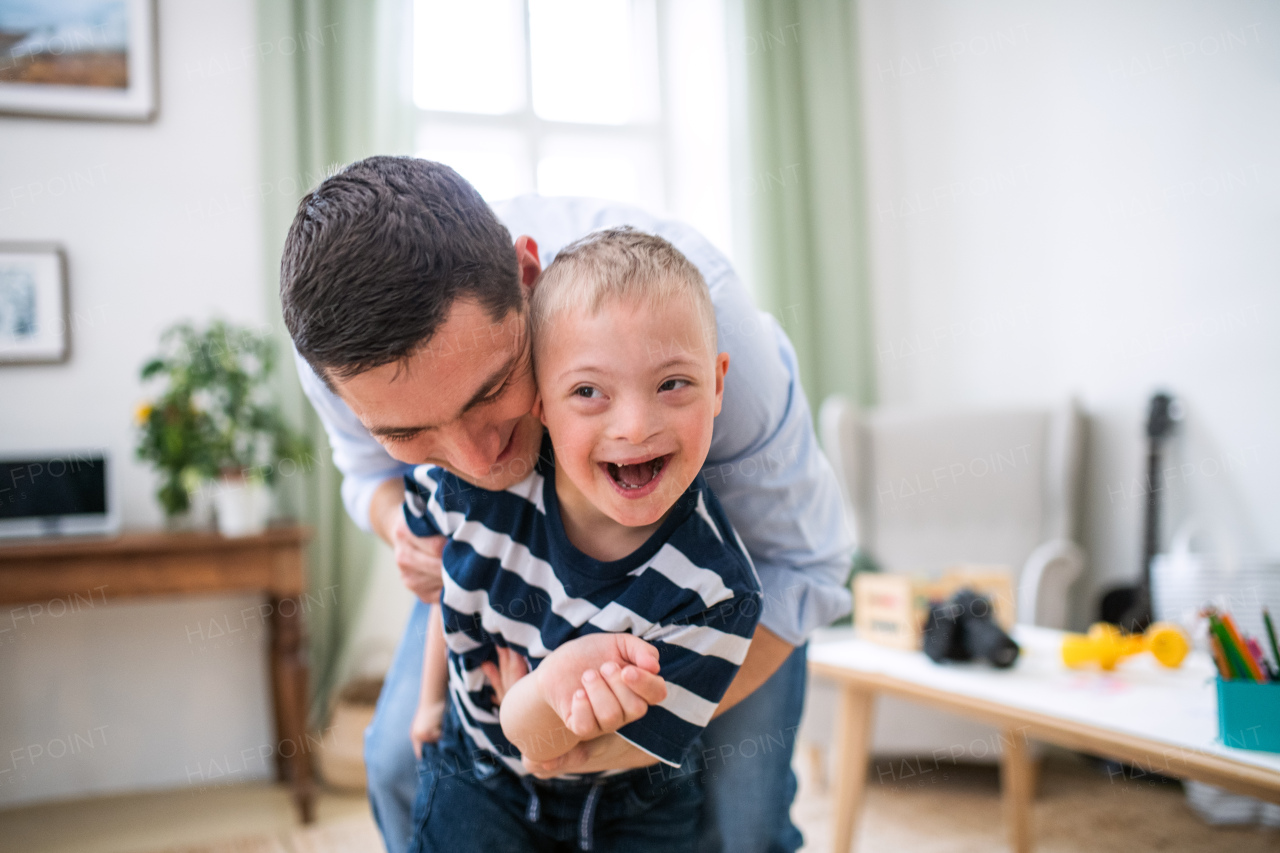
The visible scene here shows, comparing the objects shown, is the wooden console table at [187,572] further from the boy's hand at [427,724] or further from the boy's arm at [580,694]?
the boy's arm at [580,694]

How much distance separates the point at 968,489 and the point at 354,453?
7.38 feet

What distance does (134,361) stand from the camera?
3.00 metres

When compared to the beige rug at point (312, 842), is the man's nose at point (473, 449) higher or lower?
higher

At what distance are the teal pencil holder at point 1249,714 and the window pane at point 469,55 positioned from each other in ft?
10.7

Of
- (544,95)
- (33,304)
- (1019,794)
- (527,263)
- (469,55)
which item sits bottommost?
(1019,794)

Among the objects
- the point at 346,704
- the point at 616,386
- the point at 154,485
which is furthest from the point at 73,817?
the point at 616,386

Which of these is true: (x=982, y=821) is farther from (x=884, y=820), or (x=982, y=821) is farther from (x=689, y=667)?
(x=689, y=667)

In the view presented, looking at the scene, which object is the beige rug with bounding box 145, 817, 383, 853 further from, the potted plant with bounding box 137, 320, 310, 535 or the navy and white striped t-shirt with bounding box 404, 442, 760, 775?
the navy and white striped t-shirt with bounding box 404, 442, 760, 775

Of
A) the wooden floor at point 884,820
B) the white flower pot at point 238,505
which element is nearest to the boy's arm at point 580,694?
the wooden floor at point 884,820

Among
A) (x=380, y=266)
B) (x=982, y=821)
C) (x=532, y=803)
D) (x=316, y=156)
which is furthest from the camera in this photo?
(x=316, y=156)

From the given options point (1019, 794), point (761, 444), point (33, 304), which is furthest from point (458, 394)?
point (33, 304)

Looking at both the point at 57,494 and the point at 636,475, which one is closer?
the point at 636,475

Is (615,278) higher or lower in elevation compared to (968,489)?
higher

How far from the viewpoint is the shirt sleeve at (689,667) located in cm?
83
